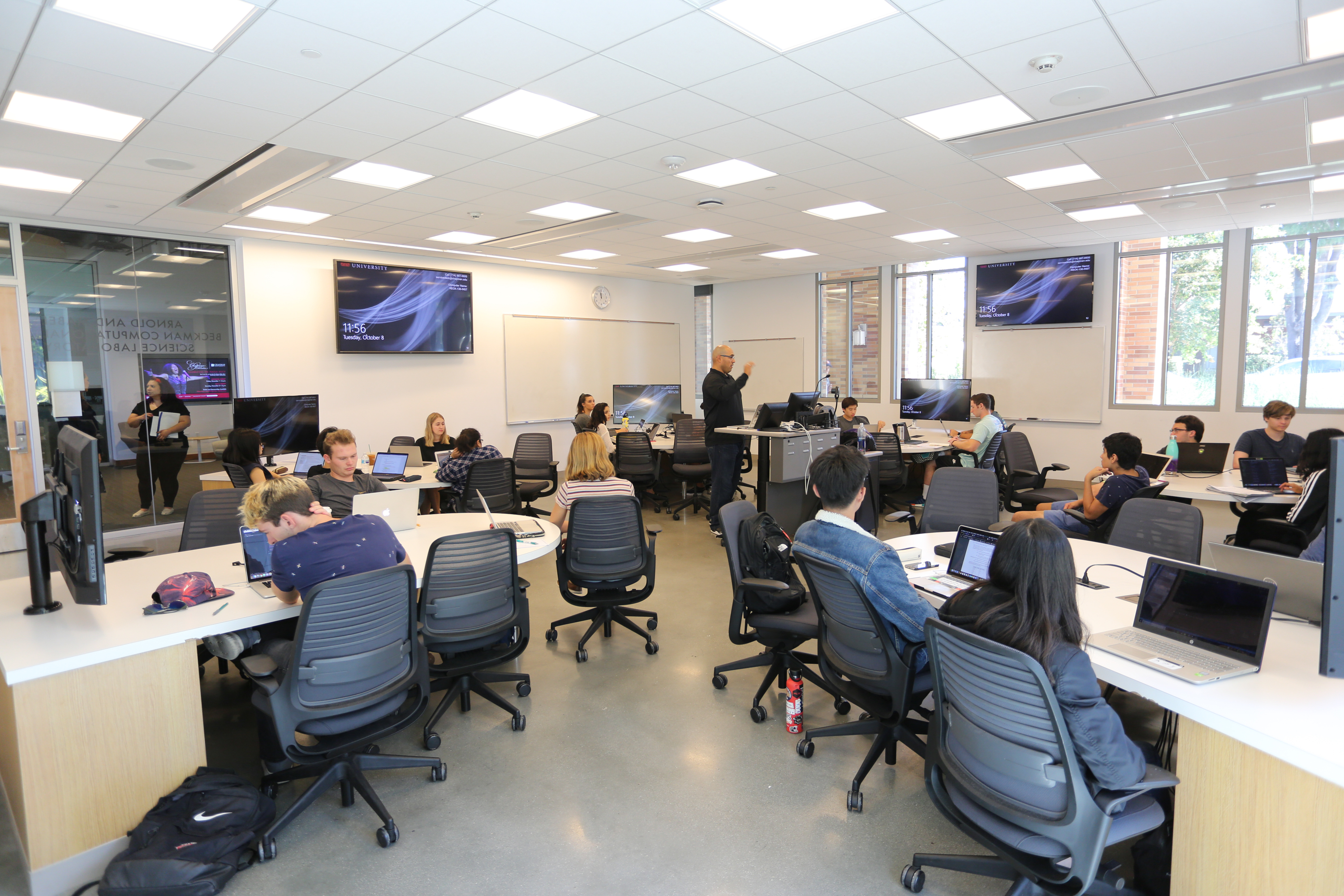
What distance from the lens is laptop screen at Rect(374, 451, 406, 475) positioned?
5.97m

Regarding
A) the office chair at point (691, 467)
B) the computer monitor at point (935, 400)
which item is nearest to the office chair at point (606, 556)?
the office chair at point (691, 467)

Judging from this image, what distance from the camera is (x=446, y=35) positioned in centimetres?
320

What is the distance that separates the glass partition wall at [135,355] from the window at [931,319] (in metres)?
8.91

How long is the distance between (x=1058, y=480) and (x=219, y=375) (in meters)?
10.6

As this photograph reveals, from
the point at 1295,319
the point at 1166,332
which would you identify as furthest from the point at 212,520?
the point at 1295,319

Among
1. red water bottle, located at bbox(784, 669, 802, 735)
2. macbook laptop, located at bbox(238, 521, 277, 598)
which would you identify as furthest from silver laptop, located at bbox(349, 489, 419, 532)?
red water bottle, located at bbox(784, 669, 802, 735)

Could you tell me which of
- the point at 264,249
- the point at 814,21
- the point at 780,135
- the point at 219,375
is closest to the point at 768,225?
the point at 780,135

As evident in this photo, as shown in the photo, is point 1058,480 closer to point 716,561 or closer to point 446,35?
point 716,561

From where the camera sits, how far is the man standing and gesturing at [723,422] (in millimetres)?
6648

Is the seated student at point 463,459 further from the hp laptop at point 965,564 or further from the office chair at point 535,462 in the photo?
the hp laptop at point 965,564

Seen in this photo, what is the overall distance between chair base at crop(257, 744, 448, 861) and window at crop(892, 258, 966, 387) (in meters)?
9.10

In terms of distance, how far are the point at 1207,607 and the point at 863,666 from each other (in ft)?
3.60

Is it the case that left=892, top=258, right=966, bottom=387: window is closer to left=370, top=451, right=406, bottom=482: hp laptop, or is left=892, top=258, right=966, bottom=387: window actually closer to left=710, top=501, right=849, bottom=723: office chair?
left=370, top=451, right=406, bottom=482: hp laptop

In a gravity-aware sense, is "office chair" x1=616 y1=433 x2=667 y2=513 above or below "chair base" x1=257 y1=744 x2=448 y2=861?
above
